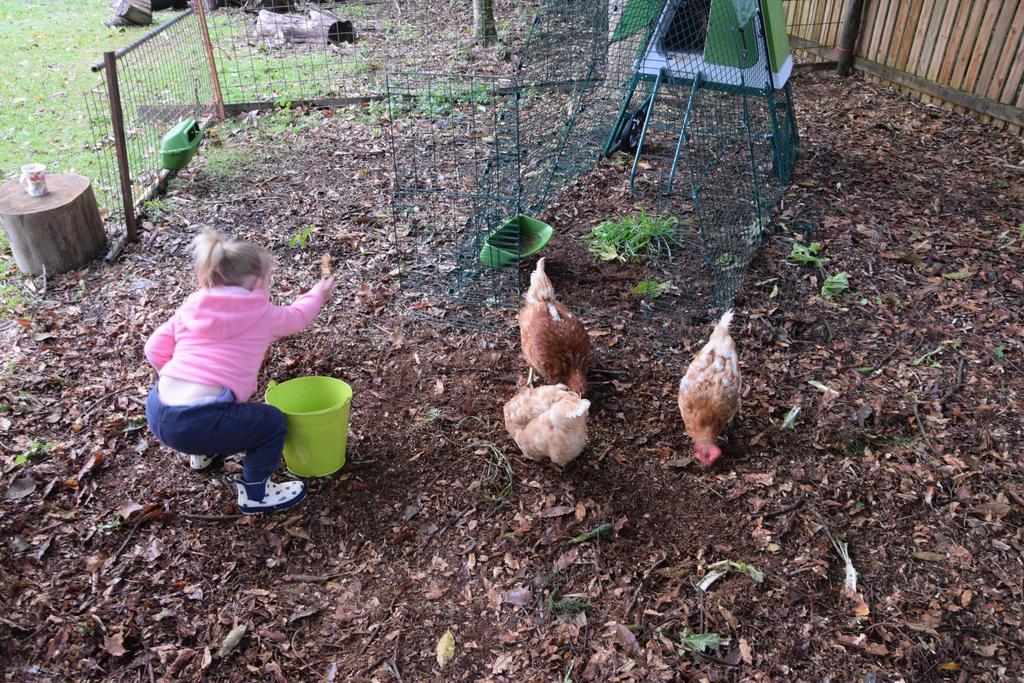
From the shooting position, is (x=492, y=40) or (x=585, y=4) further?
(x=492, y=40)

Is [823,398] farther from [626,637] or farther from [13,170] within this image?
[13,170]

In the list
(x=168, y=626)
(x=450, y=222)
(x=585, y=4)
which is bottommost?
(x=168, y=626)

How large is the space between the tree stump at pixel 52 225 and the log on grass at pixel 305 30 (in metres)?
6.15

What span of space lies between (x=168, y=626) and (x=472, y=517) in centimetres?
134

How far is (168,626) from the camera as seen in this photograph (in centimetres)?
280

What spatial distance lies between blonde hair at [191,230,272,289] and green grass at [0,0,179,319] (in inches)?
111

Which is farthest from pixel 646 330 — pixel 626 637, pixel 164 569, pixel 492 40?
pixel 492 40

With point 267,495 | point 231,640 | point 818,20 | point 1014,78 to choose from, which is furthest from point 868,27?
point 231,640

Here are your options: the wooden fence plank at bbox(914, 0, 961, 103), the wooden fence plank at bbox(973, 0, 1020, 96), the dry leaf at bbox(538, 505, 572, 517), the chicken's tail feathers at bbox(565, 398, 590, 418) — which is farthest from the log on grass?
the dry leaf at bbox(538, 505, 572, 517)

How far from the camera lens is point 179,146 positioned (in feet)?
20.7

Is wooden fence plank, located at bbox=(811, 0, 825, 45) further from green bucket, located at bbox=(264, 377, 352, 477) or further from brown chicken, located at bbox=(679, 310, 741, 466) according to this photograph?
green bucket, located at bbox=(264, 377, 352, 477)

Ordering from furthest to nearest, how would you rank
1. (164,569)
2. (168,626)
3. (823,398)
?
1. (823,398)
2. (164,569)
3. (168,626)

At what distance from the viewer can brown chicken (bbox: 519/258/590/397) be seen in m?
3.73

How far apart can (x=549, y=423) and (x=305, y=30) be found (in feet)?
31.5
